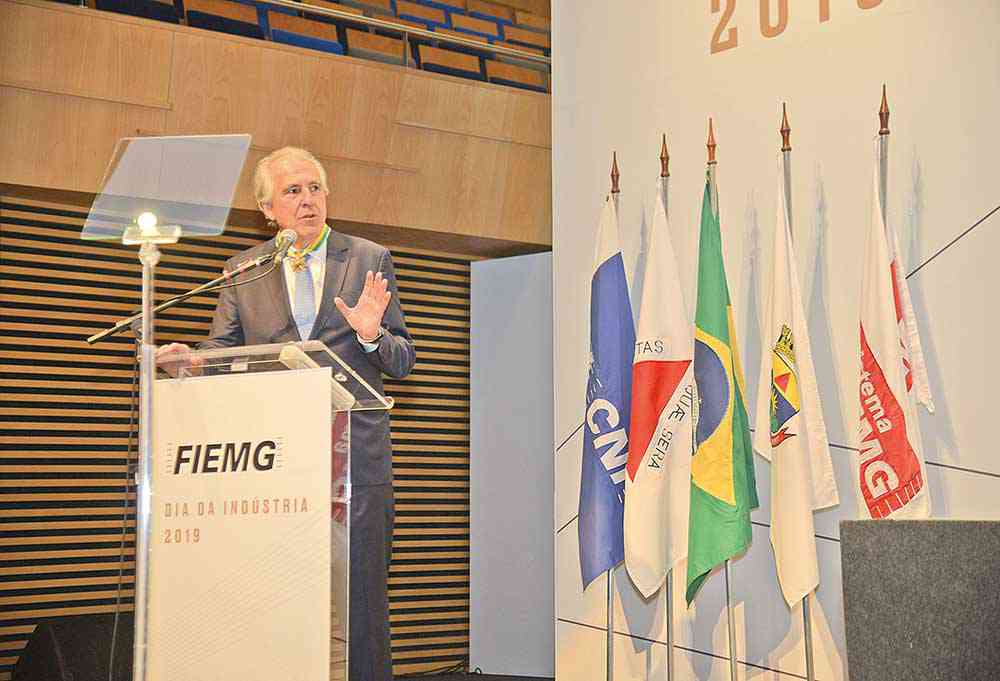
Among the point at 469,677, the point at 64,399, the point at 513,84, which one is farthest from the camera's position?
the point at 513,84

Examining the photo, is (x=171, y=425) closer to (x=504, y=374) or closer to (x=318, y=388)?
(x=318, y=388)

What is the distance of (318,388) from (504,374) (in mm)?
4471

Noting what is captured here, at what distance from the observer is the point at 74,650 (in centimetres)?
454

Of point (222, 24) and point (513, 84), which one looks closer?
point (222, 24)

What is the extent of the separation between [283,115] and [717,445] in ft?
10.1

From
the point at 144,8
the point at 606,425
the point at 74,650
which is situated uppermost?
the point at 144,8

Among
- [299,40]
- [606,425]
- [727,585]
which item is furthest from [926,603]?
[299,40]

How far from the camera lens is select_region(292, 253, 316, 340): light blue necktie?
9.62 ft

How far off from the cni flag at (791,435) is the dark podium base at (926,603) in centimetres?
187

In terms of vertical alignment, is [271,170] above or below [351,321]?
above

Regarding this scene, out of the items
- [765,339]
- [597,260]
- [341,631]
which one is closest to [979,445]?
[765,339]

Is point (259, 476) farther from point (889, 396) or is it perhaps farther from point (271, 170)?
point (889, 396)

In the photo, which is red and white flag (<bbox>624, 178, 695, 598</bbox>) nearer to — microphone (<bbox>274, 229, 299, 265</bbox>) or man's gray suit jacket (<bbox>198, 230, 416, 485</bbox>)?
man's gray suit jacket (<bbox>198, 230, 416, 485</bbox>)

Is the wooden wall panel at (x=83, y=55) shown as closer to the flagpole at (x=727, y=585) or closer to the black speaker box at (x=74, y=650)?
the black speaker box at (x=74, y=650)
